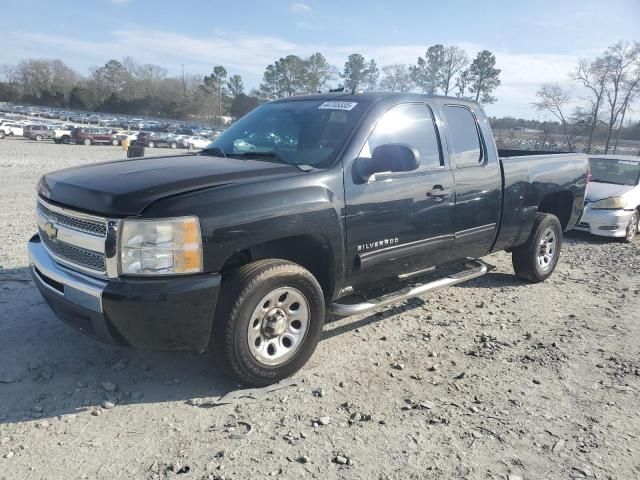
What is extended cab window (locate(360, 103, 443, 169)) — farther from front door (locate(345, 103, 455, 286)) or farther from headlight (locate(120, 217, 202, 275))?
headlight (locate(120, 217, 202, 275))

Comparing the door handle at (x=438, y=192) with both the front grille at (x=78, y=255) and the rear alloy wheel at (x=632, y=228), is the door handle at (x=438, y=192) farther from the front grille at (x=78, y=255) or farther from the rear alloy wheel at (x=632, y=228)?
the rear alloy wheel at (x=632, y=228)

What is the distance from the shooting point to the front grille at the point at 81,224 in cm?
293

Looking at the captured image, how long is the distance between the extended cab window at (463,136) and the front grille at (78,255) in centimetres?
304

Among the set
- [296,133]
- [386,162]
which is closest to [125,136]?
[296,133]

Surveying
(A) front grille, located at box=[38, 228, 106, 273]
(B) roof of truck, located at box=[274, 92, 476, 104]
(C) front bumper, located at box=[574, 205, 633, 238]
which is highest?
(B) roof of truck, located at box=[274, 92, 476, 104]

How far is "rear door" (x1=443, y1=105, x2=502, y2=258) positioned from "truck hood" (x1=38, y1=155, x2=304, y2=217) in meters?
1.75

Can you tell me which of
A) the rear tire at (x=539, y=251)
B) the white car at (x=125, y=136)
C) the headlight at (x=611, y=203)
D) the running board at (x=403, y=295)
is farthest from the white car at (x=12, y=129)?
the running board at (x=403, y=295)

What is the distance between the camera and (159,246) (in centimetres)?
284

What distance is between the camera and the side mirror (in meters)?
3.65

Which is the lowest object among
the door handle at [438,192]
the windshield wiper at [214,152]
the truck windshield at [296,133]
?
the door handle at [438,192]

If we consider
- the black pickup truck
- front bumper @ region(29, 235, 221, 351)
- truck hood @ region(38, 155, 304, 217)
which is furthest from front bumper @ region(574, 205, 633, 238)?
front bumper @ region(29, 235, 221, 351)

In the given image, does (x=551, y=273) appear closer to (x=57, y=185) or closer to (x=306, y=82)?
(x=57, y=185)

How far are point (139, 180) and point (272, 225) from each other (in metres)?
0.87

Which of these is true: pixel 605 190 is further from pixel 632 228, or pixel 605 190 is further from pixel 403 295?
pixel 403 295
